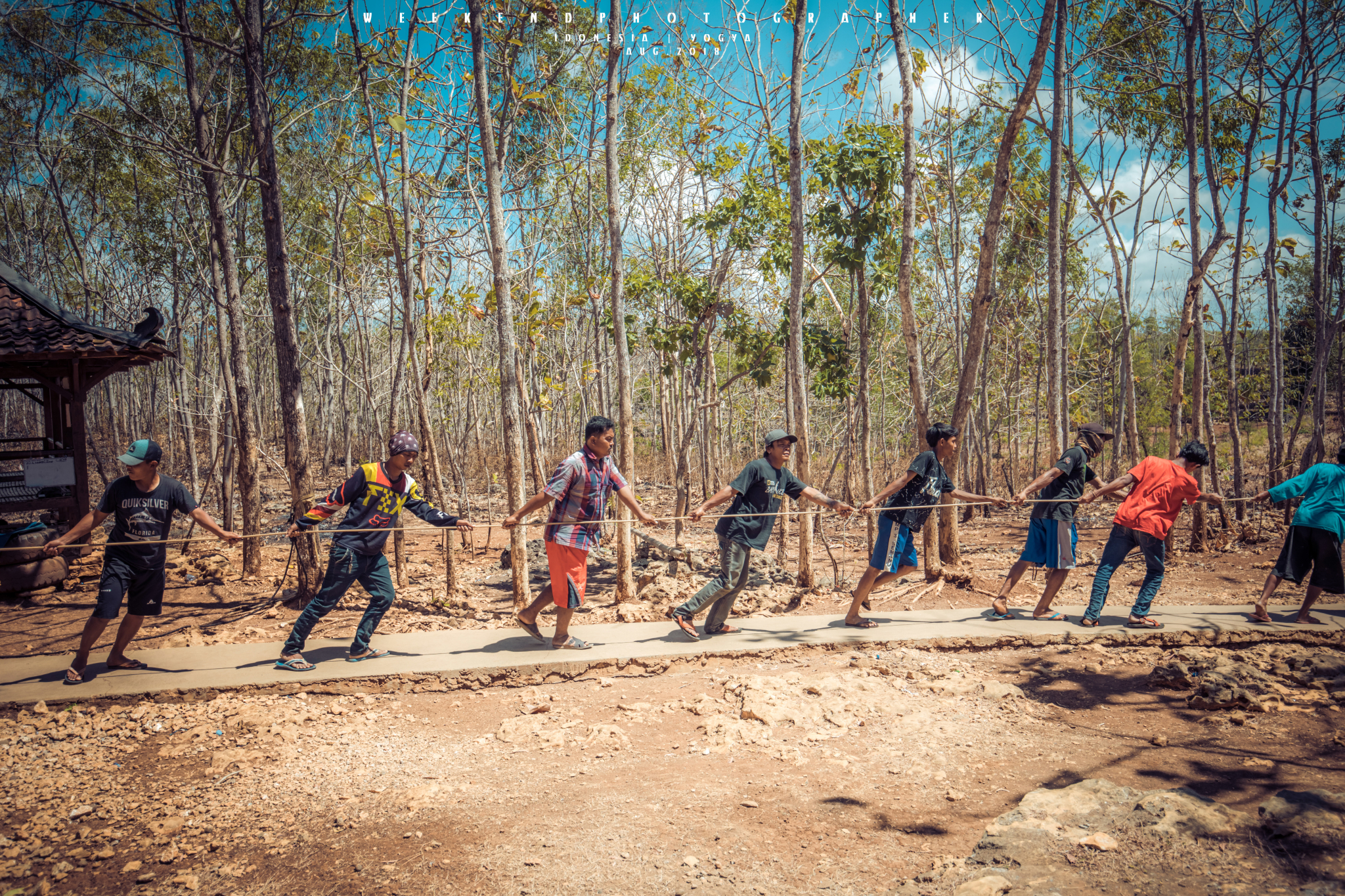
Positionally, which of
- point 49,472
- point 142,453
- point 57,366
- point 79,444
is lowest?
point 49,472

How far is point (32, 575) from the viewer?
26.2ft

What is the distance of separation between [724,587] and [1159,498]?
144 inches

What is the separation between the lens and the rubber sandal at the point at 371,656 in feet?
16.5

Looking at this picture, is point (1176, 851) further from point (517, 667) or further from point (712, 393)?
point (712, 393)

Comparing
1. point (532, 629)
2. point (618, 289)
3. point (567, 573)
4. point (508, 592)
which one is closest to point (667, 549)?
point (508, 592)

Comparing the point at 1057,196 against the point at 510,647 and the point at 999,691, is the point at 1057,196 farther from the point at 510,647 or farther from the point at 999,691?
the point at 510,647

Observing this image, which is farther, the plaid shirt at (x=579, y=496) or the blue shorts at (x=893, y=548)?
the blue shorts at (x=893, y=548)

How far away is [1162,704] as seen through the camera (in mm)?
4531

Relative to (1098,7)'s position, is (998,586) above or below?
below

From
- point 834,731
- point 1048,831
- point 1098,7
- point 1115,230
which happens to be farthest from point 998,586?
point 1098,7

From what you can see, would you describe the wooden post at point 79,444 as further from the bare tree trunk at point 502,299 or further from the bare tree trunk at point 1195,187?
the bare tree trunk at point 1195,187

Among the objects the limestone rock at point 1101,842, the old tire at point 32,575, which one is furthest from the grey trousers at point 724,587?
the old tire at point 32,575

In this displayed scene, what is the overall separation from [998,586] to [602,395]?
336 inches

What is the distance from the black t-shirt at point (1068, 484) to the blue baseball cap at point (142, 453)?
6.54 m
